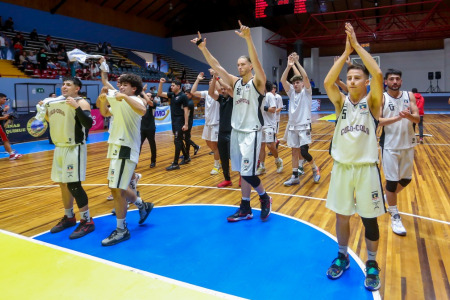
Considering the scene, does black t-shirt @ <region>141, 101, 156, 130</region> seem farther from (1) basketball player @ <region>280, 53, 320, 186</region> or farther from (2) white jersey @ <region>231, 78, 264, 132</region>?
(2) white jersey @ <region>231, 78, 264, 132</region>

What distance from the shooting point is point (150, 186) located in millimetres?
6301

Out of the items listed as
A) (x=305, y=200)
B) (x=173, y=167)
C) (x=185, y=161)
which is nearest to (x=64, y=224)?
(x=305, y=200)

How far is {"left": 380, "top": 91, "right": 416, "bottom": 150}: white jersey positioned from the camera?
394cm

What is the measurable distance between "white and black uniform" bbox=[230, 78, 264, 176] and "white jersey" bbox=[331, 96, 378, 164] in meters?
1.44

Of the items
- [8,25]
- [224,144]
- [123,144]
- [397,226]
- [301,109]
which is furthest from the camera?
[8,25]

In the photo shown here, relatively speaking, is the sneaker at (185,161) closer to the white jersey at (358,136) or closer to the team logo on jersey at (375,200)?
the white jersey at (358,136)

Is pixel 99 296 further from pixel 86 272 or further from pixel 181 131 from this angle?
pixel 181 131

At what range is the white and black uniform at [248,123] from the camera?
4172mm

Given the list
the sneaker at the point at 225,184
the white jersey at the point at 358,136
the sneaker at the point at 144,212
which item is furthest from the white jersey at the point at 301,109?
the white jersey at the point at 358,136

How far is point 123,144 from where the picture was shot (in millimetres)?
3816

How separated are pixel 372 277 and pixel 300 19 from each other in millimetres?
29001

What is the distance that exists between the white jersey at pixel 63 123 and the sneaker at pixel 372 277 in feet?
10.9

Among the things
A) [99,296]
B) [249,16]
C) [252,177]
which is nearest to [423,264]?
[252,177]

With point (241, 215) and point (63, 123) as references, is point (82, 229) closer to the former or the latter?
point (63, 123)
